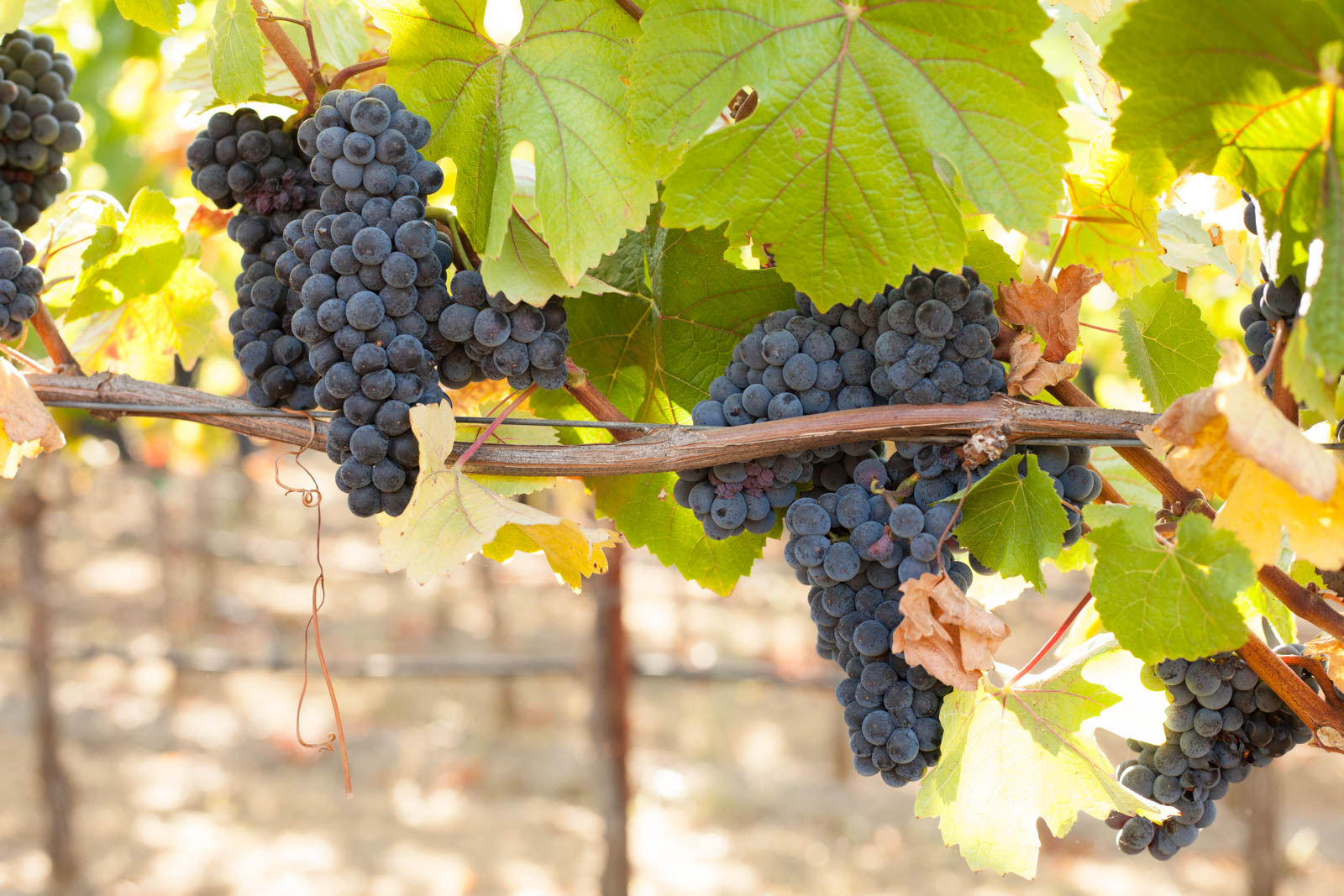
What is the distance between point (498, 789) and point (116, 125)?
595 cm

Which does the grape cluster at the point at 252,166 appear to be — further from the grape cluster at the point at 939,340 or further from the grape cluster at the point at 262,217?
the grape cluster at the point at 939,340

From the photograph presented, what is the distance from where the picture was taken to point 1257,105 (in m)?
0.83

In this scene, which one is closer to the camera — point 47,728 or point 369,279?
point 369,279

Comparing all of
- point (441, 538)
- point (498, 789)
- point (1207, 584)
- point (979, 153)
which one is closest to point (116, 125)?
point (441, 538)

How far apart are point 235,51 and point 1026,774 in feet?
3.94

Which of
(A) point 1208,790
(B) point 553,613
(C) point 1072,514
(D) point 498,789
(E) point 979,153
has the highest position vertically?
(E) point 979,153

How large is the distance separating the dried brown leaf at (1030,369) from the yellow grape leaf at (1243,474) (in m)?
0.15

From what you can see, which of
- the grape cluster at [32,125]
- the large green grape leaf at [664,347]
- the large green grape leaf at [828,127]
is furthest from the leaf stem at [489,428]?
the grape cluster at [32,125]

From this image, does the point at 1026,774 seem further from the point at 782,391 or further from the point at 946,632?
the point at 782,391

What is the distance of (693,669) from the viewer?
5.99 meters

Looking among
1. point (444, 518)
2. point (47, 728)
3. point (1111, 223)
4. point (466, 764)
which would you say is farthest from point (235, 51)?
point (466, 764)

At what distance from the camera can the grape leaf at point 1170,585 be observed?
2.94 ft

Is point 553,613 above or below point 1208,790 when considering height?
below

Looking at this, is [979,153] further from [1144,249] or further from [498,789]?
[498,789]
